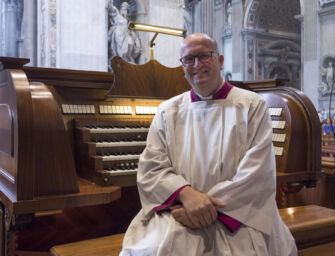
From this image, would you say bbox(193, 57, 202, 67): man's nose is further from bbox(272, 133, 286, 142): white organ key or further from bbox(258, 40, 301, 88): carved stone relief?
bbox(258, 40, 301, 88): carved stone relief

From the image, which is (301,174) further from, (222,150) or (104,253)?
(104,253)

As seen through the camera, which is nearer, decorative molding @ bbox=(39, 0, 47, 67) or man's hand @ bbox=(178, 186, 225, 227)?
man's hand @ bbox=(178, 186, 225, 227)

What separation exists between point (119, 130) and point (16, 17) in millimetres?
14342

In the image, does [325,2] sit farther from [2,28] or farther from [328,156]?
[2,28]

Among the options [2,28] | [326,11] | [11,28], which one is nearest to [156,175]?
[11,28]

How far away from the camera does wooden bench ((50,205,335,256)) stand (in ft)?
6.97

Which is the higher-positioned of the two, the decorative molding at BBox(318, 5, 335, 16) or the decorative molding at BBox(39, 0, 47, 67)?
the decorative molding at BBox(318, 5, 335, 16)

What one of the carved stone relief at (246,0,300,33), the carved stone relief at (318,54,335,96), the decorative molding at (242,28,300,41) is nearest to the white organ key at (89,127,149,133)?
the carved stone relief at (318,54,335,96)

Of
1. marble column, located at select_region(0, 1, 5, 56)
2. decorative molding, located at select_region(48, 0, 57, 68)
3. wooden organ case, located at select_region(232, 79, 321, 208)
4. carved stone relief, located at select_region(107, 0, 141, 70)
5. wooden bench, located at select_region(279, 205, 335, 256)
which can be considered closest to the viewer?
wooden bench, located at select_region(279, 205, 335, 256)

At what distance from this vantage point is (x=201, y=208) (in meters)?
1.67

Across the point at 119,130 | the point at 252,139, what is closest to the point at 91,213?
the point at 119,130

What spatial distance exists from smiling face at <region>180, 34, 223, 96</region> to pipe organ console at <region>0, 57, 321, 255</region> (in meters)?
0.93

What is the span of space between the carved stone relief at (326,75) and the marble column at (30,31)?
439 inches

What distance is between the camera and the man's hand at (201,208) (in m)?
1.68
